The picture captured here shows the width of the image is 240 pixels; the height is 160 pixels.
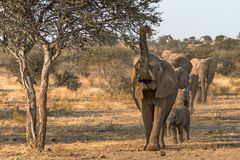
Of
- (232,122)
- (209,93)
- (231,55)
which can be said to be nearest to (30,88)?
(232,122)

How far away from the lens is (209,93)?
34500 millimetres

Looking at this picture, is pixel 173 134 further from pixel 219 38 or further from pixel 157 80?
pixel 219 38

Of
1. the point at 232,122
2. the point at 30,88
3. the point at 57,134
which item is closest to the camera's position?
the point at 30,88

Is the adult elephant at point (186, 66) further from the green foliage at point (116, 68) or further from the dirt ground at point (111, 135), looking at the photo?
the green foliage at point (116, 68)

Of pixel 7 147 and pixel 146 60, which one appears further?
pixel 7 147

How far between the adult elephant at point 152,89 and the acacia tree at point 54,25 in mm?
500

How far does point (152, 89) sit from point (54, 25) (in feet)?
7.49

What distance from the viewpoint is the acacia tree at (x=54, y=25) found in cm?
1180

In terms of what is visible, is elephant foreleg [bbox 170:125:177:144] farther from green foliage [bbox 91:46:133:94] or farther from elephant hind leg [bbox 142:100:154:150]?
green foliage [bbox 91:46:133:94]

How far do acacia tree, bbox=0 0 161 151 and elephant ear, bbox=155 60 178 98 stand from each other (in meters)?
0.85

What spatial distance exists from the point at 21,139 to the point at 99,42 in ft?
12.3

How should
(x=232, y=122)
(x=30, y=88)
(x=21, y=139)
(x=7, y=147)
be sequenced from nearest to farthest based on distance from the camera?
(x=30, y=88)
(x=7, y=147)
(x=21, y=139)
(x=232, y=122)

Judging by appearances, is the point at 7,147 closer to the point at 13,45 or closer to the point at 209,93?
the point at 13,45

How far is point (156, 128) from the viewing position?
12.4 m
